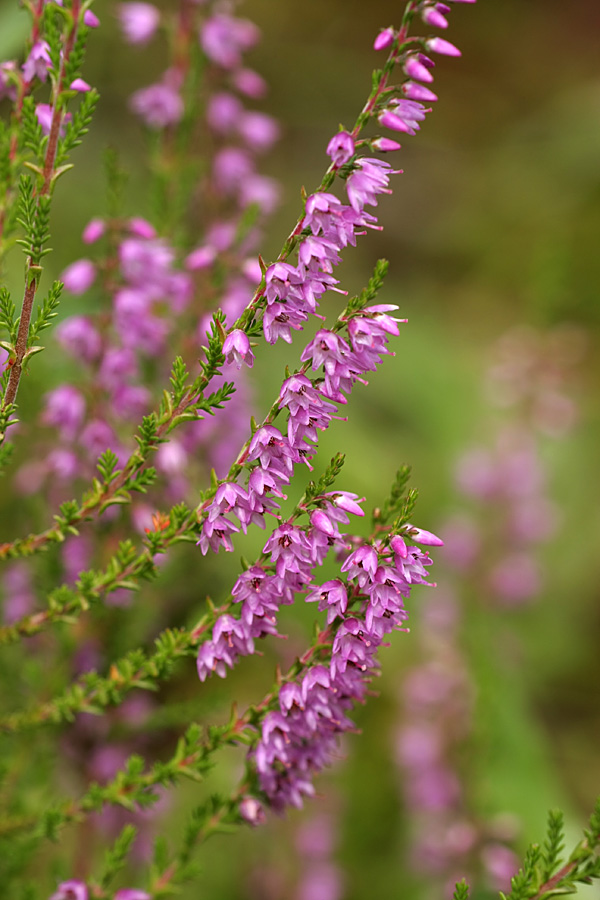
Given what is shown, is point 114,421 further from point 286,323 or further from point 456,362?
point 456,362

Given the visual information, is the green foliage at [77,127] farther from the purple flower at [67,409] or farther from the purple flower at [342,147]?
the purple flower at [67,409]

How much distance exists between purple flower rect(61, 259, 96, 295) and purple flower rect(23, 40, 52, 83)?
0.57 m

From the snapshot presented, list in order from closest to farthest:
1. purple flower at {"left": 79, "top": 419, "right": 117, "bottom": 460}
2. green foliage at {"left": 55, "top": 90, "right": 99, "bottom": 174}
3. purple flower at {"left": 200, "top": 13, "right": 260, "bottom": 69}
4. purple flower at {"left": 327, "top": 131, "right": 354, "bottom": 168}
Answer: purple flower at {"left": 327, "top": 131, "right": 354, "bottom": 168} < green foliage at {"left": 55, "top": 90, "right": 99, "bottom": 174} < purple flower at {"left": 79, "top": 419, "right": 117, "bottom": 460} < purple flower at {"left": 200, "top": 13, "right": 260, "bottom": 69}

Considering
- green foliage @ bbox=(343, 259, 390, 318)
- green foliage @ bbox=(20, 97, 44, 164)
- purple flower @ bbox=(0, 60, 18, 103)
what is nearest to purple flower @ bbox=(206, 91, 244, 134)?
purple flower @ bbox=(0, 60, 18, 103)

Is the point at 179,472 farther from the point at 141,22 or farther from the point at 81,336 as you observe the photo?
the point at 141,22

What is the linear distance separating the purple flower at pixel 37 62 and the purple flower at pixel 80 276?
22.5 inches

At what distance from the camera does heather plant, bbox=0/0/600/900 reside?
132cm

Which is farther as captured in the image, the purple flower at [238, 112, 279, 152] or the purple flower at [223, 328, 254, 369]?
the purple flower at [238, 112, 279, 152]

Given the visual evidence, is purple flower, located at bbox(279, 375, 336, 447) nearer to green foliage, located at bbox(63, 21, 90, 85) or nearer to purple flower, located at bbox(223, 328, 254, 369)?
purple flower, located at bbox(223, 328, 254, 369)

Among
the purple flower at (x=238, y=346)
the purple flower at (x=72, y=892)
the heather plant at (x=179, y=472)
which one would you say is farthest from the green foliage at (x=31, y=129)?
the purple flower at (x=72, y=892)

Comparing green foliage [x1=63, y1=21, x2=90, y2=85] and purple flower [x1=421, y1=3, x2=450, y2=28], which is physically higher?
green foliage [x1=63, y1=21, x2=90, y2=85]

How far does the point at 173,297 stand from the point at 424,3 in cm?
117

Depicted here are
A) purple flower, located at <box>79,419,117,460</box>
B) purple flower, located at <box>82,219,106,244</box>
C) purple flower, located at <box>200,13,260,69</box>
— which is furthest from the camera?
purple flower, located at <box>200,13,260,69</box>

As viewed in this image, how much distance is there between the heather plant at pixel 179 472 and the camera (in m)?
1.32
